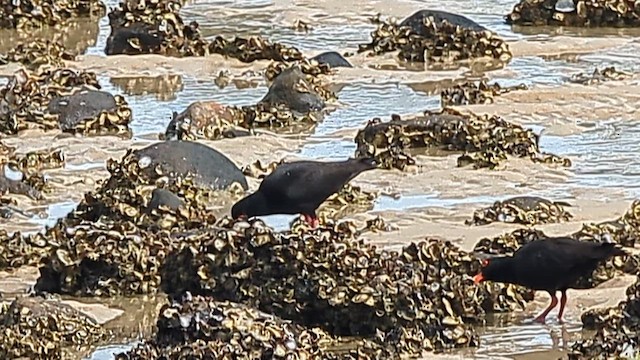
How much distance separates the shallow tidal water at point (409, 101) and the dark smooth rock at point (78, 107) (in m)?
0.30

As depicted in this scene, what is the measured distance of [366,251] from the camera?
7652 millimetres

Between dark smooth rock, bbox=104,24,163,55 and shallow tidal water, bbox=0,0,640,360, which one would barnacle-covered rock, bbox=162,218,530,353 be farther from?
dark smooth rock, bbox=104,24,163,55

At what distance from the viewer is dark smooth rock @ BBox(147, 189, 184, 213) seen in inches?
364

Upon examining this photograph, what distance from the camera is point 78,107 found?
41.1 ft

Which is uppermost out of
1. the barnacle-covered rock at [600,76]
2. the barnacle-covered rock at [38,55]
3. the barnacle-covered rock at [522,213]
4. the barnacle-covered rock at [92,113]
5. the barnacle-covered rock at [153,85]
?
the barnacle-covered rock at [522,213]

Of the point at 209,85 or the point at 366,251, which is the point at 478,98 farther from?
the point at 366,251

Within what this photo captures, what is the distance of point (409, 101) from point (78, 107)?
2.69m

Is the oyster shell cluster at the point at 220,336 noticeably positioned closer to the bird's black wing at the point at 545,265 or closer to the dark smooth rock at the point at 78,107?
the bird's black wing at the point at 545,265

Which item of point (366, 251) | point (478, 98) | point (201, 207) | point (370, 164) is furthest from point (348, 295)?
point (478, 98)

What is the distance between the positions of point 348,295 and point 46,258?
69.3 inches

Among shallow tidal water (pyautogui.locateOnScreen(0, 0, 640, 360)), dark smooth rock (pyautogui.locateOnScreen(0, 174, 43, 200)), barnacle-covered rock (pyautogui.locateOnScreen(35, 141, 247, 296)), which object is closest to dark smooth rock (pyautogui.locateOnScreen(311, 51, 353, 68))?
shallow tidal water (pyautogui.locateOnScreen(0, 0, 640, 360))

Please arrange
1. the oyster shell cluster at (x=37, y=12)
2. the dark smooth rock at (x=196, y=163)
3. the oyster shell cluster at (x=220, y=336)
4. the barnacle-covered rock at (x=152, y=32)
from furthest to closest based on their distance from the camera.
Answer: the oyster shell cluster at (x=37, y=12) < the barnacle-covered rock at (x=152, y=32) < the dark smooth rock at (x=196, y=163) < the oyster shell cluster at (x=220, y=336)

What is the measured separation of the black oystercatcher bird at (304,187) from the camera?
8.95m

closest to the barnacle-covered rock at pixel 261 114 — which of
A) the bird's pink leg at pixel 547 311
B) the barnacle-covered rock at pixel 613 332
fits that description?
the bird's pink leg at pixel 547 311
